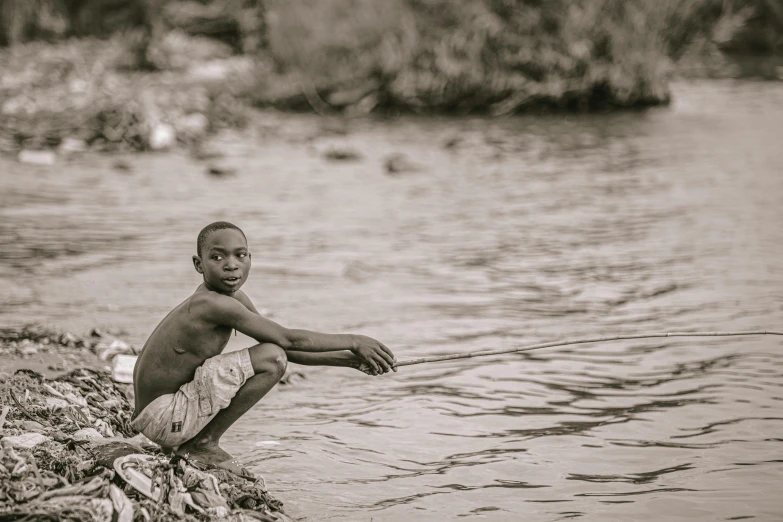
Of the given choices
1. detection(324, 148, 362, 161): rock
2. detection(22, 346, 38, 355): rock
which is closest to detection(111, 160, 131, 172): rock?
detection(324, 148, 362, 161): rock

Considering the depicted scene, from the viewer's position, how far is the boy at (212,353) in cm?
420

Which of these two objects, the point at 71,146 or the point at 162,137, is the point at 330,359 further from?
the point at 162,137

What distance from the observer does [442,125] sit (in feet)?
55.8

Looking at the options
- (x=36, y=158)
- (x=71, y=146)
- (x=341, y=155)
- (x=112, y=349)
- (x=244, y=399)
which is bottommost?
(x=112, y=349)

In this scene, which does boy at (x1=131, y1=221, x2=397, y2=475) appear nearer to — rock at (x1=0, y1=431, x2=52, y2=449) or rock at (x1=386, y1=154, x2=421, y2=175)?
rock at (x1=0, y1=431, x2=52, y2=449)

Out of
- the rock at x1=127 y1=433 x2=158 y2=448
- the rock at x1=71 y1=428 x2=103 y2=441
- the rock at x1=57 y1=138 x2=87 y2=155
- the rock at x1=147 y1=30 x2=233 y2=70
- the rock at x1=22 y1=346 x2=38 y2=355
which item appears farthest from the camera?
the rock at x1=147 y1=30 x2=233 y2=70

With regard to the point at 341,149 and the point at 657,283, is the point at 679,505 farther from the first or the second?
the point at 341,149

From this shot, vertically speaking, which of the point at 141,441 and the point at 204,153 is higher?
the point at 204,153

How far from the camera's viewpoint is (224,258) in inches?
165

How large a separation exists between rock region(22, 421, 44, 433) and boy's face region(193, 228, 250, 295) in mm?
966

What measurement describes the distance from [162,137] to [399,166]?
3.28 meters

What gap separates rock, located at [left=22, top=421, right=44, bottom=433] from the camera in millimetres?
4469

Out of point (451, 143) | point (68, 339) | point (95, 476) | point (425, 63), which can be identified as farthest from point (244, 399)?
point (425, 63)

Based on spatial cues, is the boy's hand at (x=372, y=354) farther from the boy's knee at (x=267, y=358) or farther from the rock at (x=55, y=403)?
the rock at (x=55, y=403)
